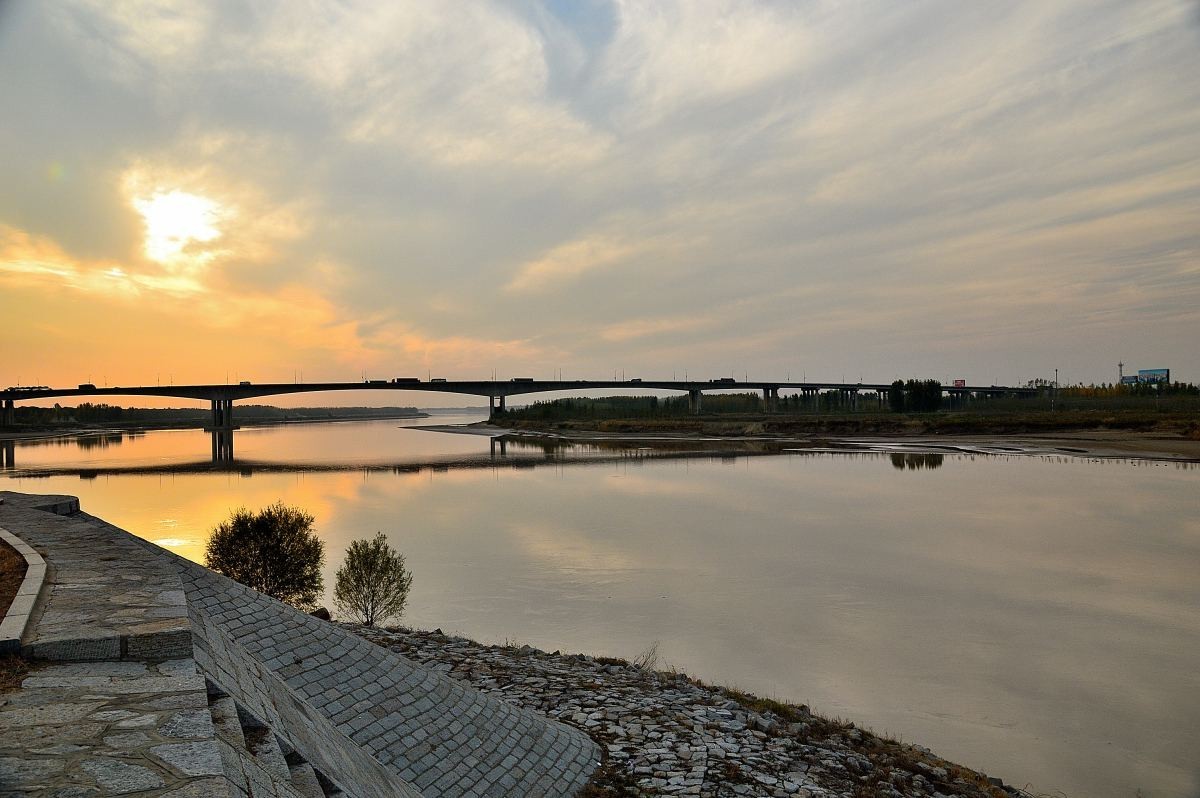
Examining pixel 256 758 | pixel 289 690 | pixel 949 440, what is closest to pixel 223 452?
pixel 289 690

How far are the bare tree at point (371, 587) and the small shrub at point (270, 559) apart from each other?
1.17 m

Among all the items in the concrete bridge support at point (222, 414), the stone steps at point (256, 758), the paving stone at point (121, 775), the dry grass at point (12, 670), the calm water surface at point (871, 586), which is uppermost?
the concrete bridge support at point (222, 414)

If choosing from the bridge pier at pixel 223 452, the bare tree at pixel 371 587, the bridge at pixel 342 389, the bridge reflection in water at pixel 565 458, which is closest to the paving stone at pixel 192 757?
the bare tree at pixel 371 587

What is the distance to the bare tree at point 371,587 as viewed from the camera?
1959cm

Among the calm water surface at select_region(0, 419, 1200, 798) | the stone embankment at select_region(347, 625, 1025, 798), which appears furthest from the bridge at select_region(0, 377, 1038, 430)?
the stone embankment at select_region(347, 625, 1025, 798)

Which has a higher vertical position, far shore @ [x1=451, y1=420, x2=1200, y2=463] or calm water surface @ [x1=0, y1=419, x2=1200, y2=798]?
far shore @ [x1=451, y1=420, x2=1200, y2=463]

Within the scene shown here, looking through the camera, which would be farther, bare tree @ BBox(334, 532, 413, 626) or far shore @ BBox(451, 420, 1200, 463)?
far shore @ BBox(451, 420, 1200, 463)

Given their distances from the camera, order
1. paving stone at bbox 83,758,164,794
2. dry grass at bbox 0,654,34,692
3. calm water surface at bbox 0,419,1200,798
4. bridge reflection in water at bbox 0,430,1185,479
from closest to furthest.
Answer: paving stone at bbox 83,758,164,794, dry grass at bbox 0,654,34,692, calm water surface at bbox 0,419,1200,798, bridge reflection in water at bbox 0,430,1185,479

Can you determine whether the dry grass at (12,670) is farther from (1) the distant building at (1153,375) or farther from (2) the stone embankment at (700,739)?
(1) the distant building at (1153,375)

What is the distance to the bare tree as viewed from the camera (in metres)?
19.6

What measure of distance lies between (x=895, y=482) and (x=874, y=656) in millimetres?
36864

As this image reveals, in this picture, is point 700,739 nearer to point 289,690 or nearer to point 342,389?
point 289,690

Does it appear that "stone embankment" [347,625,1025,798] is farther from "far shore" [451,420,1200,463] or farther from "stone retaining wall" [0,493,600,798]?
"far shore" [451,420,1200,463]

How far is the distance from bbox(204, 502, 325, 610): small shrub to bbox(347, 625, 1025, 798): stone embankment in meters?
7.81
